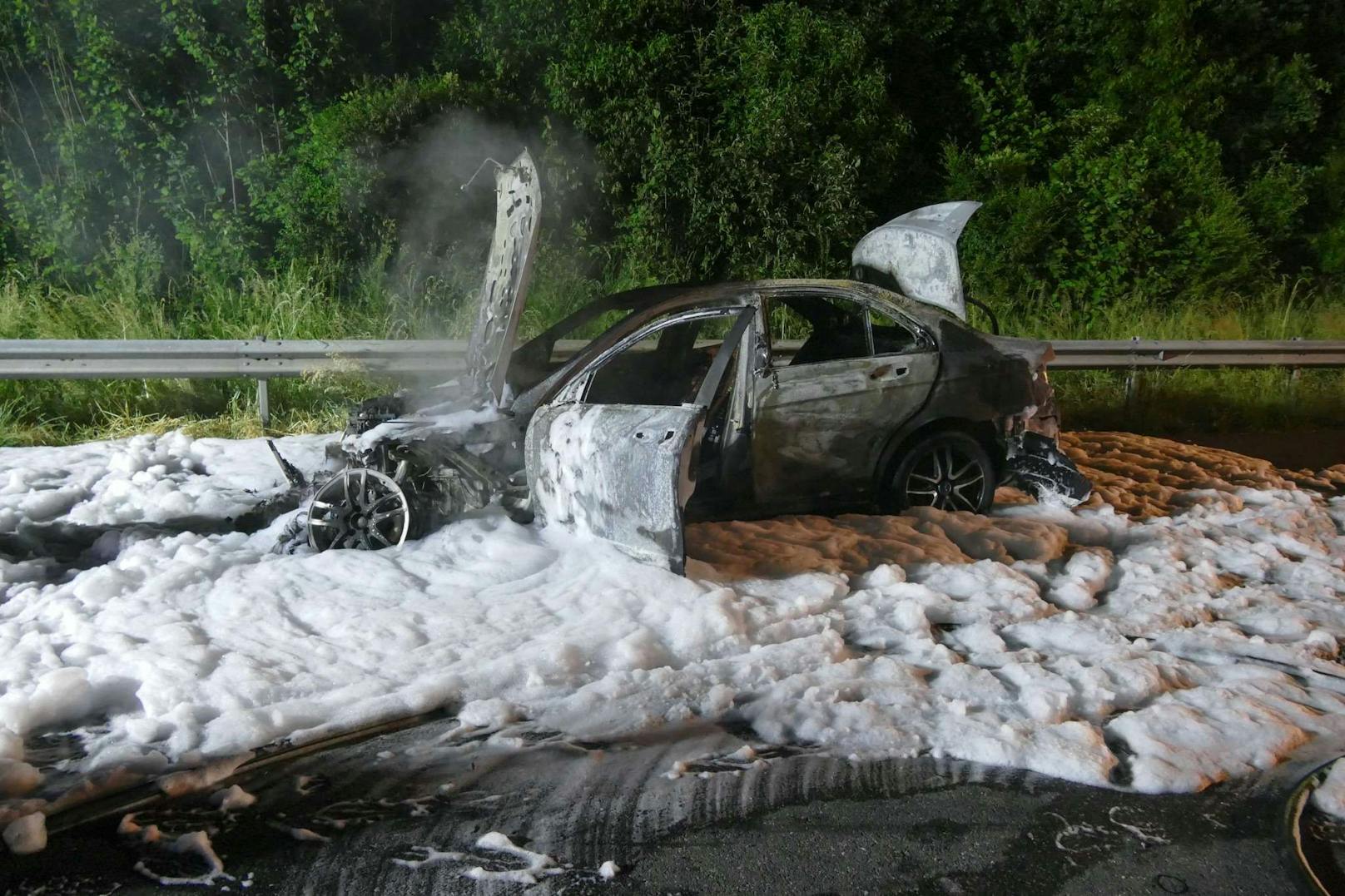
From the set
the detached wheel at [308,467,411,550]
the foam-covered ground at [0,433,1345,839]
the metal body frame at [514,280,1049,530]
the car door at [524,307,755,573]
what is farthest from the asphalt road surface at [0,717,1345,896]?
the metal body frame at [514,280,1049,530]

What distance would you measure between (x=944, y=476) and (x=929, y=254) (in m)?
1.40

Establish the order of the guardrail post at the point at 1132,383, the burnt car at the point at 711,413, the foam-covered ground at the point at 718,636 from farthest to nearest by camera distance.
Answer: the guardrail post at the point at 1132,383 → the burnt car at the point at 711,413 → the foam-covered ground at the point at 718,636

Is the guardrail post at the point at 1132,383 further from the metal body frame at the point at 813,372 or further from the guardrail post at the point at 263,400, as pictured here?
the guardrail post at the point at 263,400

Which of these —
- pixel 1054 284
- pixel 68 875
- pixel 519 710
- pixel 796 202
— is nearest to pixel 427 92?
pixel 796 202

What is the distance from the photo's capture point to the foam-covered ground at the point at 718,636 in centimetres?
372

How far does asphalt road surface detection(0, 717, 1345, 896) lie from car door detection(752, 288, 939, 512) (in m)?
2.38

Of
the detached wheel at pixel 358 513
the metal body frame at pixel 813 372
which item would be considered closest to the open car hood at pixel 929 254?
the metal body frame at pixel 813 372

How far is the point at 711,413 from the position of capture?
579 centimetres

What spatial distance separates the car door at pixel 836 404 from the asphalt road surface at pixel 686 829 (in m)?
2.38

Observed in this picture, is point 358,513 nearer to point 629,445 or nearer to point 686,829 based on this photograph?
point 629,445

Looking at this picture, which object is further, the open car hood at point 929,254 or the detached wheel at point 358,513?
the open car hood at point 929,254

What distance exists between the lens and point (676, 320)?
19.5 ft

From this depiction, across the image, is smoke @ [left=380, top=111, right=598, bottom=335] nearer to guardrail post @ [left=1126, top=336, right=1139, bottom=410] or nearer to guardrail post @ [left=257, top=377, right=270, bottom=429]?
guardrail post @ [left=257, top=377, right=270, bottom=429]

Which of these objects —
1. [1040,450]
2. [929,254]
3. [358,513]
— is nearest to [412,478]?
[358,513]
